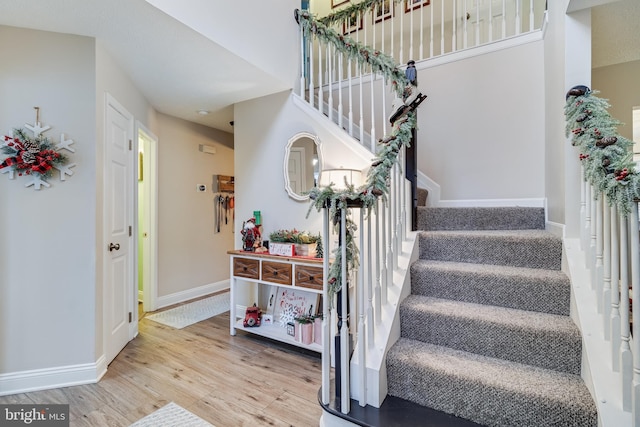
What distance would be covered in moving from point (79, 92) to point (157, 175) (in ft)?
5.27

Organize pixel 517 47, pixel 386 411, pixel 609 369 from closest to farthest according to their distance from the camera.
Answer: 1. pixel 609 369
2. pixel 386 411
3. pixel 517 47

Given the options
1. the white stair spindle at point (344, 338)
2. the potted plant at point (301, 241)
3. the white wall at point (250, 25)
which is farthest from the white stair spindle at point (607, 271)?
the white wall at point (250, 25)

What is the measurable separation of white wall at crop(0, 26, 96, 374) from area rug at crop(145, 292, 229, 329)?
120 cm

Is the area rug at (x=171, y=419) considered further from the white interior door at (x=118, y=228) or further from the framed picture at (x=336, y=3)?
the framed picture at (x=336, y=3)

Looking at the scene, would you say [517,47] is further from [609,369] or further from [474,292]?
[609,369]

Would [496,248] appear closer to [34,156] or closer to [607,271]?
[607,271]

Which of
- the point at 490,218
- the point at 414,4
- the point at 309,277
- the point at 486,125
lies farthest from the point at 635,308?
the point at 414,4

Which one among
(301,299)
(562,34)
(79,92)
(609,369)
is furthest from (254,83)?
(609,369)

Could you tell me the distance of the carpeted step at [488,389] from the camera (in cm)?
122

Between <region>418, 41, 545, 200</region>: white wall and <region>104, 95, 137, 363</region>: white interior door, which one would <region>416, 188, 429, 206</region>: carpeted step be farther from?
<region>104, 95, 137, 363</region>: white interior door

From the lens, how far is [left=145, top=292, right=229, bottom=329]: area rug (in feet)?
11.2

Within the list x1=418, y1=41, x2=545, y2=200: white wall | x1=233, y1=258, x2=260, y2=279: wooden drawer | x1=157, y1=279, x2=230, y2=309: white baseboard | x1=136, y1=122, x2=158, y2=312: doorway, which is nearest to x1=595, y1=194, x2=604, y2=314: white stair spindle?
x1=418, y1=41, x2=545, y2=200: white wall

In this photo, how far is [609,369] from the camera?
1.22 metres

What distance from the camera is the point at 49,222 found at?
85.4 inches
